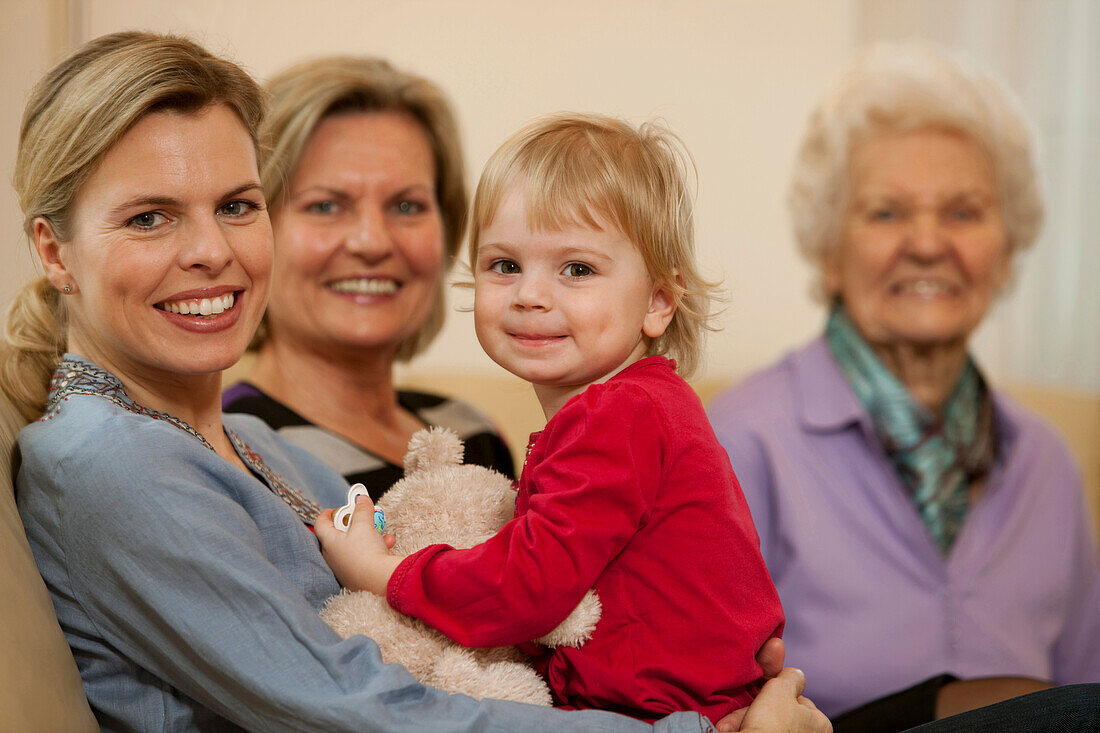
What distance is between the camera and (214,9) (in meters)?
2.05

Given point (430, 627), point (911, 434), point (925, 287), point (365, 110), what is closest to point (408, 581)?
point (430, 627)

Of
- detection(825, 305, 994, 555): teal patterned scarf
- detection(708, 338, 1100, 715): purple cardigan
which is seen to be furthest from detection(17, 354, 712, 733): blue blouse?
detection(825, 305, 994, 555): teal patterned scarf

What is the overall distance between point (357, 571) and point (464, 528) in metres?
0.11

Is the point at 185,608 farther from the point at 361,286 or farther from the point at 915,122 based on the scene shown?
the point at 915,122

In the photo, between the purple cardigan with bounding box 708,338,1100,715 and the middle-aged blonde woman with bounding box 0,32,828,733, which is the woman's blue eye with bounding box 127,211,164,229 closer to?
the middle-aged blonde woman with bounding box 0,32,828,733

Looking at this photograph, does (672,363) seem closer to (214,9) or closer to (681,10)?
(214,9)

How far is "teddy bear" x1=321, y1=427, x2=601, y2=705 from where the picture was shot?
3.18ft

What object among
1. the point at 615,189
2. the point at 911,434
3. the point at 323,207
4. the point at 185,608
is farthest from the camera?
the point at 911,434

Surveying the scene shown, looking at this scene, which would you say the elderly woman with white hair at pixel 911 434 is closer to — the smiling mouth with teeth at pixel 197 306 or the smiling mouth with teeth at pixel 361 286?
the smiling mouth with teeth at pixel 361 286

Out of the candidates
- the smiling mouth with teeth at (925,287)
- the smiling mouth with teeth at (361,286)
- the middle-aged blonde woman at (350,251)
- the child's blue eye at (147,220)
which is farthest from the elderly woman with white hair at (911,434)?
the child's blue eye at (147,220)

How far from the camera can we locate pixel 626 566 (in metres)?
1.00

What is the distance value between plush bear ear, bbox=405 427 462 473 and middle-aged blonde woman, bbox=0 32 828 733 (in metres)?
0.13

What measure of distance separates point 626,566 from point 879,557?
1161 mm

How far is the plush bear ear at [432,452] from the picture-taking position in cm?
111
